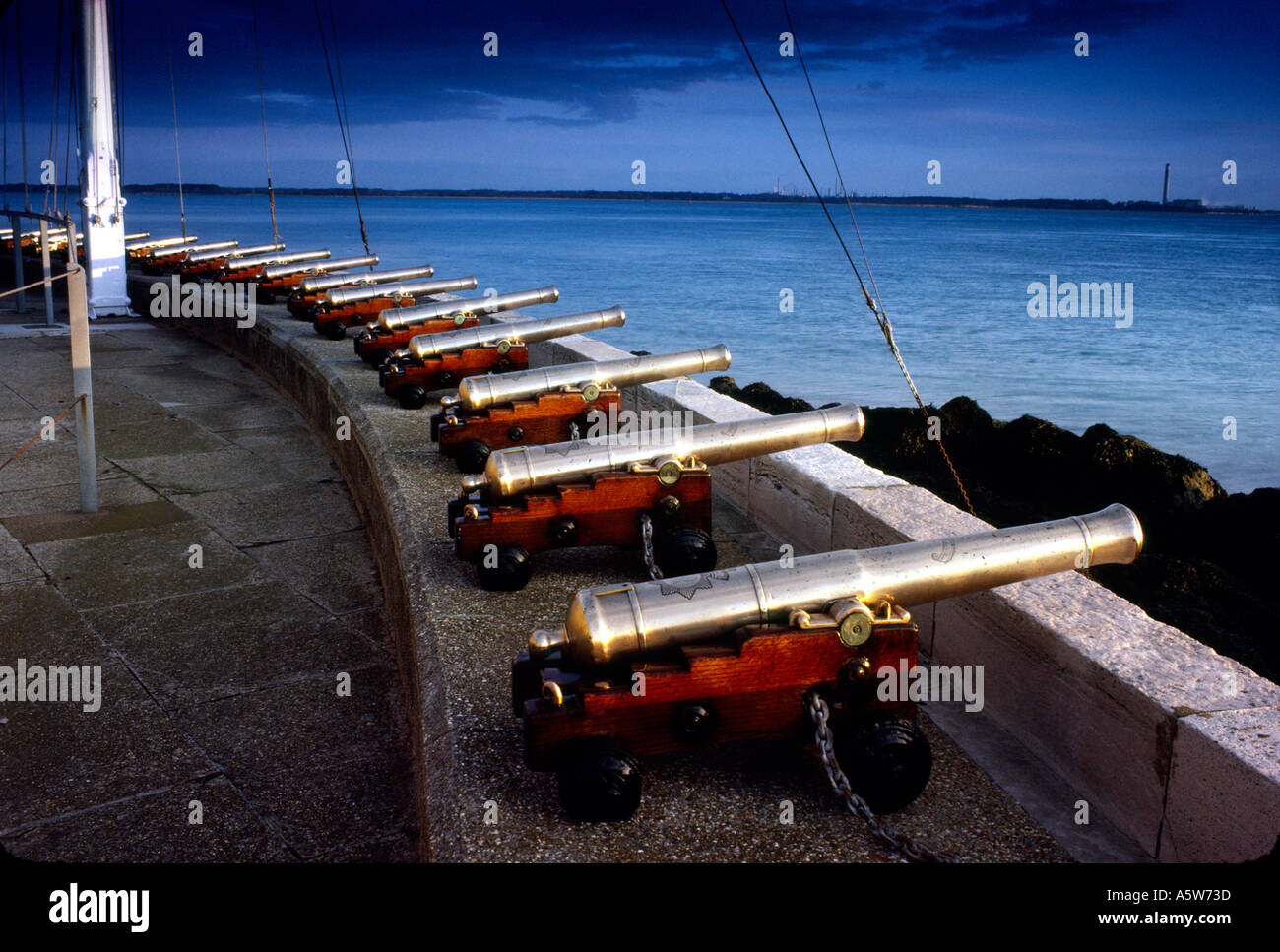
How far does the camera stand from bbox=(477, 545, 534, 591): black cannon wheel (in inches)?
122

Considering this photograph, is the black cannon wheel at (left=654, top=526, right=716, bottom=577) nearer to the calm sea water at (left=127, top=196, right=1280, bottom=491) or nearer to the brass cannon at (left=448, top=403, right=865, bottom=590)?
the brass cannon at (left=448, top=403, right=865, bottom=590)

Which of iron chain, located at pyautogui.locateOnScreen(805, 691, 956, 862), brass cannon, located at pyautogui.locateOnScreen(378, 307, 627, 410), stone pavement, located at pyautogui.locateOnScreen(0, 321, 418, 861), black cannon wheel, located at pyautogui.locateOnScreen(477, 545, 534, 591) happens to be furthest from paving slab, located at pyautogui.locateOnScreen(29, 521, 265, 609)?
iron chain, located at pyautogui.locateOnScreen(805, 691, 956, 862)

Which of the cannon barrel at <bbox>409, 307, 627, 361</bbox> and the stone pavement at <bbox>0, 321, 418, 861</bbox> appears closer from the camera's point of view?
the stone pavement at <bbox>0, 321, 418, 861</bbox>

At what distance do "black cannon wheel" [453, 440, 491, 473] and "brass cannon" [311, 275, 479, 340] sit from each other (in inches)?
164

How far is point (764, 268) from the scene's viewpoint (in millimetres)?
45969

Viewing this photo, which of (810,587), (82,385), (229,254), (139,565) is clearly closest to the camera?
(810,587)

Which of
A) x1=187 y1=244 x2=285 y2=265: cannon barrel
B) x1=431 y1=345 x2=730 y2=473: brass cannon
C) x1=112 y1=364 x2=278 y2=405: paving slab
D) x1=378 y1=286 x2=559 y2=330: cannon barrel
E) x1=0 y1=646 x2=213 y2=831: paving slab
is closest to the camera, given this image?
x1=0 y1=646 x2=213 y2=831: paving slab

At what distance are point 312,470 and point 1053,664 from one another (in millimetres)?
4729

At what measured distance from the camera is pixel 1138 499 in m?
7.87

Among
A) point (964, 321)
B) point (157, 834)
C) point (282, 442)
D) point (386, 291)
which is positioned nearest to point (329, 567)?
point (157, 834)

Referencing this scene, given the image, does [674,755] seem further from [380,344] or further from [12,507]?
[380,344]

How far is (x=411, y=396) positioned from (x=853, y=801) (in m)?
4.11

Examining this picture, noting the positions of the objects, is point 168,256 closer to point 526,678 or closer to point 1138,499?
point 1138,499

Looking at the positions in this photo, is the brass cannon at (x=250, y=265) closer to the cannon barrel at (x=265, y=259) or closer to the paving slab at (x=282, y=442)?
the cannon barrel at (x=265, y=259)
